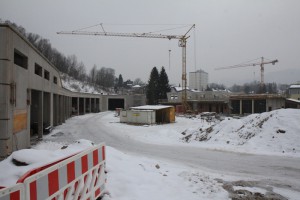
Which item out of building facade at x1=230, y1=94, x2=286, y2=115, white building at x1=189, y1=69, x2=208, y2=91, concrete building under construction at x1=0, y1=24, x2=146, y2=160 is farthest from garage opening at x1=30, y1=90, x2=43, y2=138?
white building at x1=189, y1=69, x2=208, y2=91

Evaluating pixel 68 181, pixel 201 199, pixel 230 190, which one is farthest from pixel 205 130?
pixel 68 181

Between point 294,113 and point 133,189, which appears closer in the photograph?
point 133,189

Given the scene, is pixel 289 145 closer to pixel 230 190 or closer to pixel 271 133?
pixel 271 133

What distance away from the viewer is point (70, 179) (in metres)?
4.56

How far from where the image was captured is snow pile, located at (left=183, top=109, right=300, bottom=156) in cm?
1673

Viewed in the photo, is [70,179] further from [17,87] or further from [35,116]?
[35,116]

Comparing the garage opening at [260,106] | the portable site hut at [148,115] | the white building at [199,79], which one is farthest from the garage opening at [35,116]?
the white building at [199,79]

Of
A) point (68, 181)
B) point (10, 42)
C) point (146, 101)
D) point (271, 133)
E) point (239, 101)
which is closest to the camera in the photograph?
point (68, 181)

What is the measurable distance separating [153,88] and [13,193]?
8200cm

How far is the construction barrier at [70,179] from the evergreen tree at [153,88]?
257ft

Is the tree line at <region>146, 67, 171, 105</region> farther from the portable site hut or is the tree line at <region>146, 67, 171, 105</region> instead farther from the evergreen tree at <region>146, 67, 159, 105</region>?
the portable site hut

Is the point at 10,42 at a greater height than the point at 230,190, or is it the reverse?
the point at 10,42

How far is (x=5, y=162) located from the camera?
704cm

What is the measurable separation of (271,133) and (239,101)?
48.0m
